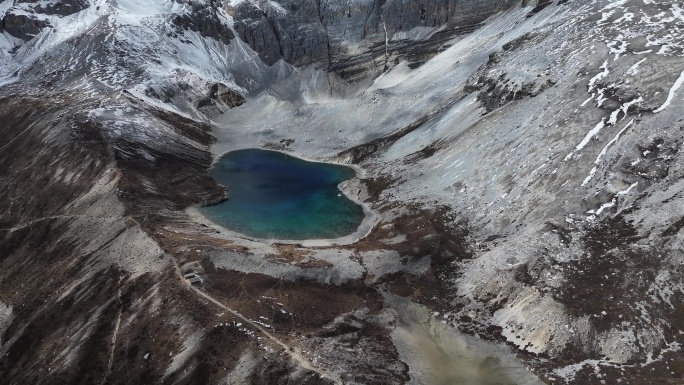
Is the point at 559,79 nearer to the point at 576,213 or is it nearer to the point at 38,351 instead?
the point at 576,213

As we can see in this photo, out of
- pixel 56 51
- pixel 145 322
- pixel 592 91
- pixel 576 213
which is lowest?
pixel 576 213

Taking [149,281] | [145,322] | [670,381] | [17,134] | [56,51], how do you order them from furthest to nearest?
[56,51] → [17,134] → [149,281] → [145,322] → [670,381]

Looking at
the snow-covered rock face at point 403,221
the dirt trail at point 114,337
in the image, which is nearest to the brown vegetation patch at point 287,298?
the snow-covered rock face at point 403,221

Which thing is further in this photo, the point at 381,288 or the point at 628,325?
the point at 381,288

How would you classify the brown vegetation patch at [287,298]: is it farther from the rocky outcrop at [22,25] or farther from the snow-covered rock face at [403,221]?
the rocky outcrop at [22,25]

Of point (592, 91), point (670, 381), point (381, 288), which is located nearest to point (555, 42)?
point (592, 91)

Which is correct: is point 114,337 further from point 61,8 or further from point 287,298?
point 61,8
